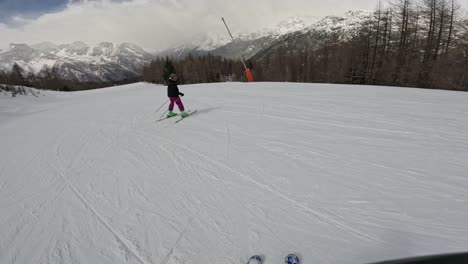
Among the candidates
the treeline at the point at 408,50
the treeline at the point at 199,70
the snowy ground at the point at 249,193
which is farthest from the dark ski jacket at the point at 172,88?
the treeline at the point at 199,70

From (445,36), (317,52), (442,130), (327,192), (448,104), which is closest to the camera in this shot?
(327,192)

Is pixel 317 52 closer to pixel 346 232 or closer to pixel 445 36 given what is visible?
pixel 445 36

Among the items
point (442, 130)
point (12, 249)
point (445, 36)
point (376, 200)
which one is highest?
point (445, 36)

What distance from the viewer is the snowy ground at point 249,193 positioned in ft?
8.02

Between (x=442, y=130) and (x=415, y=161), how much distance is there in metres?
2.21

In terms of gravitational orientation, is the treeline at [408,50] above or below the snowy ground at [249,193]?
above

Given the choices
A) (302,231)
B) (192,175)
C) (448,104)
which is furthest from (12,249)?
(448,104)

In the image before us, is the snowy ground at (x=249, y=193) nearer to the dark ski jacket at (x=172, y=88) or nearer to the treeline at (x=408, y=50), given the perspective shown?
the dark ski jacket at (x=172, y=88)

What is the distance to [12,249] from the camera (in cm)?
270

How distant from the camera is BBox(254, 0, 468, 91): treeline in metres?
18.1

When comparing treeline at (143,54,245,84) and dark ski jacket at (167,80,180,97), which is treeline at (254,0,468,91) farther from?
treeline at (143,54,245,84)

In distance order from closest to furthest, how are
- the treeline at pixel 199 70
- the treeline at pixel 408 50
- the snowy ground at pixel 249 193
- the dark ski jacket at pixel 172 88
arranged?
the snowy ground at pixel 249 193, the dark ski jacket at pixel 172 88, the treeline at pixel 408 50, the treeline at pixel 199 70

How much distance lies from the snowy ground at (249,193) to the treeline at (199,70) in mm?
66953

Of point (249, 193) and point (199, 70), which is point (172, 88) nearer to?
point (249, 193)
